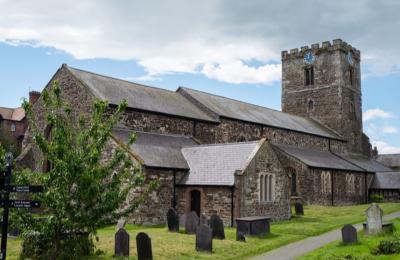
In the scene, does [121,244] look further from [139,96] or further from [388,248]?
[139,96]

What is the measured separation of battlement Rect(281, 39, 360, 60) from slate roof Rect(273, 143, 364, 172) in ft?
50.1

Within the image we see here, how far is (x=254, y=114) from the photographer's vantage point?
42719 mm

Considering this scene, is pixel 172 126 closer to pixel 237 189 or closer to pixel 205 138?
pixel 205 138

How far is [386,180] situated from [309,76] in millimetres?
17500

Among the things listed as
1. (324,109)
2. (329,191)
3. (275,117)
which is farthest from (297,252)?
(324,109)

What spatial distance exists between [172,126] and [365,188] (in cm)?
2701

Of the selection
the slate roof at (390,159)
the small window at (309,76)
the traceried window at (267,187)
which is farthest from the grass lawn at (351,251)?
the slate roof at (390,159)

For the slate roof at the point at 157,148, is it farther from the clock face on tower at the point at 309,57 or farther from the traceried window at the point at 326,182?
the clock face on tower at the point at 309,57

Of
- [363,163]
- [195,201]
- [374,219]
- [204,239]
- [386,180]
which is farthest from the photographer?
[363,163]

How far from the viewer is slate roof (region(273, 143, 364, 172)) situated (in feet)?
130

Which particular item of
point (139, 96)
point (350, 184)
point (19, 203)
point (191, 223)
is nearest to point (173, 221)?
point (191, 223)

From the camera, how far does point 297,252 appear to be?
1736 centimetres

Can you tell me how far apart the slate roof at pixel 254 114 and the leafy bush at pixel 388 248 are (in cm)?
2052

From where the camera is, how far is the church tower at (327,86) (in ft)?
184
